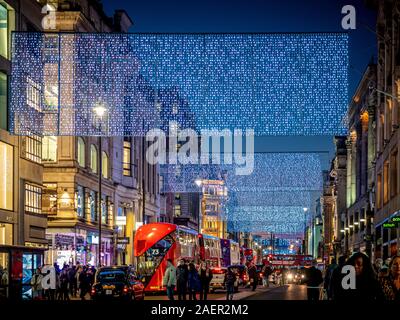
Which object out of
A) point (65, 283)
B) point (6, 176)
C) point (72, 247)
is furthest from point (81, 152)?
point (65, 283)

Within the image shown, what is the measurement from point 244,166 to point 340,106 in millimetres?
41036

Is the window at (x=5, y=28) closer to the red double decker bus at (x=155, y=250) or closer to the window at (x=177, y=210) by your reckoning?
the red double decker bus at (x=155, y=250)

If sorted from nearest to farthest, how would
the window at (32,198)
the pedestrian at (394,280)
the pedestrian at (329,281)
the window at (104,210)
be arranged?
1. the pedestrian at (394,280)
2. the pedestrian at (329,281)
3. the window at (32,198)
4. the window at (104,210)

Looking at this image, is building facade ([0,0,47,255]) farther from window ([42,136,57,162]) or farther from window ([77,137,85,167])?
window ([77,137,85,167])

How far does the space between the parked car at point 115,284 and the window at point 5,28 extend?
15.0m

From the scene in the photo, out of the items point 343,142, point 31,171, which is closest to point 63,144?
point 31,171

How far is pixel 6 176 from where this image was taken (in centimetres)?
4512

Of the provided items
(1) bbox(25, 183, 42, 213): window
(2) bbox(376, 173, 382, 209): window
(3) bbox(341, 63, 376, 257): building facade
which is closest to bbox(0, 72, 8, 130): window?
(1) bbox(25, 183, 42, 213): window

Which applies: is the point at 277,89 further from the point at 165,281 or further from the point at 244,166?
the point at 244,166

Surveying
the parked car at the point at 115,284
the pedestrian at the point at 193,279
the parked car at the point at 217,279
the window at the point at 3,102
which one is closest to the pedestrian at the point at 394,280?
the parked car at the point at 115,284

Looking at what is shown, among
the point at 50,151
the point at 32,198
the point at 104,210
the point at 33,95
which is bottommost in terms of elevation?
the point at 104,210

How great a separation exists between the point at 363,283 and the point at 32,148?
132 ft

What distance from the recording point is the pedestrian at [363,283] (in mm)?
10914

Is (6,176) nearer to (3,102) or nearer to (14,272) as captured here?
(3,102)
